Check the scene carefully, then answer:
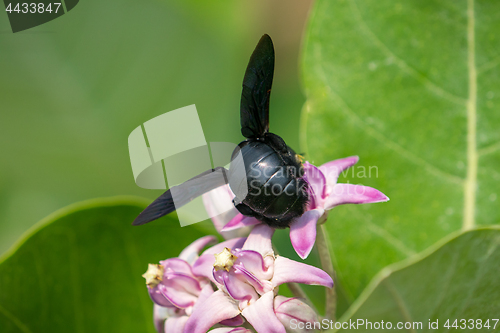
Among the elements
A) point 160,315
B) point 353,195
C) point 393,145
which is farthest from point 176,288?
point 393,145

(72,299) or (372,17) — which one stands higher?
(372,17)

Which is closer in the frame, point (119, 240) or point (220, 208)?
point (220, 208)

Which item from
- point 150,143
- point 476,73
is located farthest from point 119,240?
point 476,73

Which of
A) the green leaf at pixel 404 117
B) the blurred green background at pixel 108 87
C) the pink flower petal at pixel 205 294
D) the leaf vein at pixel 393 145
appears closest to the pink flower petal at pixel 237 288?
the pink flower petal at pixel 205 294

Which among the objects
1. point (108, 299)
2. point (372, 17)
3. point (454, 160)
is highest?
point (372, 17)

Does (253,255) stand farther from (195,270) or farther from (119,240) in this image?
(119,240)

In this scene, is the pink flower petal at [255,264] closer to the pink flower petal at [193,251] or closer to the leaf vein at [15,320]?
the pink flower petal at [193,251]

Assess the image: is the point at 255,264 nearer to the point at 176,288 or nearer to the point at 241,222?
the point at 241,222
